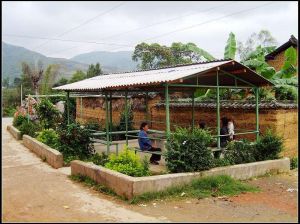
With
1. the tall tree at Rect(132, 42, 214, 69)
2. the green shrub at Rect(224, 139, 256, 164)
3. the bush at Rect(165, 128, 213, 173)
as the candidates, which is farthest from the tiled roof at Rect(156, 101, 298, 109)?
the tall tree at Rect(132, 42, 214, 69)

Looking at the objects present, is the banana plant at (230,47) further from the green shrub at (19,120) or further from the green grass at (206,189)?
the green shrub at (19,120)

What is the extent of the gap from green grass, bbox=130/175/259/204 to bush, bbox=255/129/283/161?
214 cm

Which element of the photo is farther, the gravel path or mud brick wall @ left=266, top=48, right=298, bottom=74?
mud brick wall @ left=266, top=48, right=298, bottom=74

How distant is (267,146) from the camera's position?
11148mm

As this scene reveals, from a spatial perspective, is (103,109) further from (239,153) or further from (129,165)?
(129,165)

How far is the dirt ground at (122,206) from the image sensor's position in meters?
6.78

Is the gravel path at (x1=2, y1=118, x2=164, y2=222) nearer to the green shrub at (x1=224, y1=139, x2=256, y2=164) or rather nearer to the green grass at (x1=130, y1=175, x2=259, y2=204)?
the green grass at (x1=130, y1=175, x2=259, y2=204)

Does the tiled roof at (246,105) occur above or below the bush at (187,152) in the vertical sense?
above

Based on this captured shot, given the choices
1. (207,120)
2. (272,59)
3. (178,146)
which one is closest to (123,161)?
(178,146)

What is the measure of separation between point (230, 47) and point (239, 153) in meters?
7.08

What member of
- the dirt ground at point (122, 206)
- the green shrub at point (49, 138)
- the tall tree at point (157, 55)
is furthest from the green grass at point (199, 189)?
the tall tree at point (157, 55)

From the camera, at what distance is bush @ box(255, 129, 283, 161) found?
1115cm

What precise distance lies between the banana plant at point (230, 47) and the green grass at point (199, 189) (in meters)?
8.32

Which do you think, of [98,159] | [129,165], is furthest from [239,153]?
[98,159]
